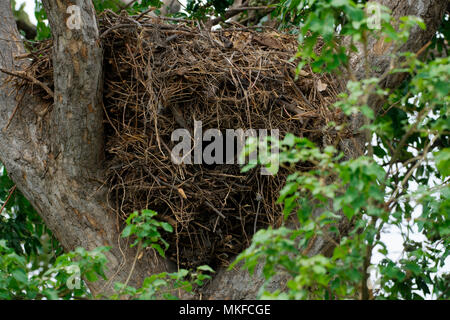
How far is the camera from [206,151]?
3.96 meters

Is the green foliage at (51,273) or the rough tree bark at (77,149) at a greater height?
the rough tree bark at (77,149)

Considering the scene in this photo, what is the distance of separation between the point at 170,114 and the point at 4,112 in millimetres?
1085

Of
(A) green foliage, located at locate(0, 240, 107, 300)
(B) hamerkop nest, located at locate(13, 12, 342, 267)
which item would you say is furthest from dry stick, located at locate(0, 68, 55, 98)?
(A) green foliage, located at locate(0, 240, 107, 300)

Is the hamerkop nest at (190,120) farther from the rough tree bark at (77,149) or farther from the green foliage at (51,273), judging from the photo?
the green foliage at (51,273)

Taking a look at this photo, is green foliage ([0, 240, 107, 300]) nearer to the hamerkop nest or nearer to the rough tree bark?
the rough tree bark

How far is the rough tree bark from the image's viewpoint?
144 inches

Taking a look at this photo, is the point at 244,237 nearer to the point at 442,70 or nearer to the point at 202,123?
the point at 202,123

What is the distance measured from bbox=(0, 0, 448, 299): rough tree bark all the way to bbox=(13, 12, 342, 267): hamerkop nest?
147 millimetres

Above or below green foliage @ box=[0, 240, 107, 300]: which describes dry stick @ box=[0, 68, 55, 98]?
above

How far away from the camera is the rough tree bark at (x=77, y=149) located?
3.65 m

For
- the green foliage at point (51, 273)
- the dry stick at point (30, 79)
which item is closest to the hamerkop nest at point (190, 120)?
the dry stick at point (30, 79)

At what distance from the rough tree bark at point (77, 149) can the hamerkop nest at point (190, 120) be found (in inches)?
5.8

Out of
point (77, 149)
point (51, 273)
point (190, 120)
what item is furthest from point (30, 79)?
point (51, 273)
